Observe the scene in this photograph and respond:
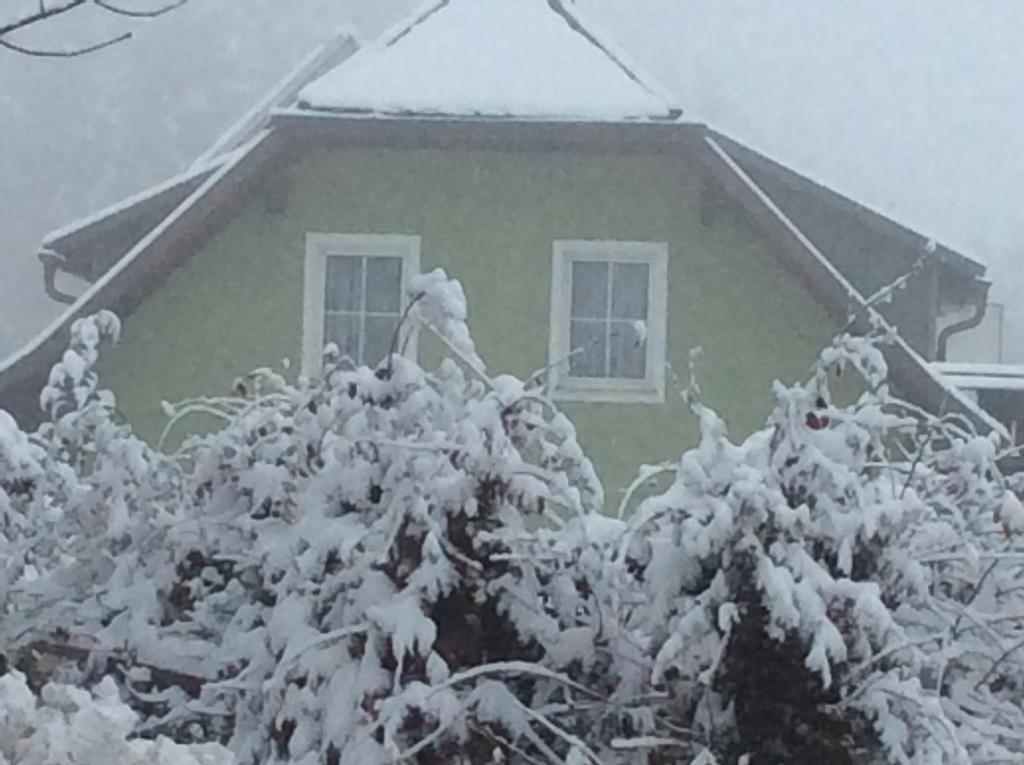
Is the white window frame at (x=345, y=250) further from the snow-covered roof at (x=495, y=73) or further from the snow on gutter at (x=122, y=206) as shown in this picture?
the snow on gutter at (x=122, y=206)

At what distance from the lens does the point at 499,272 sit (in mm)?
7520

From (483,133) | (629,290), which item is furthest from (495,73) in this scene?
(629,290)

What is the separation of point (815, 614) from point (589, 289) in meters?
5.32

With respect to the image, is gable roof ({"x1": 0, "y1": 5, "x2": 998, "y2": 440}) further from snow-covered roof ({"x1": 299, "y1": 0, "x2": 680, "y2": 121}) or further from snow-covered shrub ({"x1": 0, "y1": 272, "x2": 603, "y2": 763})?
snow-covered shrub ({"x1": 0, "y1": 272, "x2": 603, "y2": 763})

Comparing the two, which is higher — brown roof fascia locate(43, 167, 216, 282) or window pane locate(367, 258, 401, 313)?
brown roof fascia locate(43, 167, 216, 282)

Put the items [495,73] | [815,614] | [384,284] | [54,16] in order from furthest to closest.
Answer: [495,73] < [384,284] < [54,16] < [815,614]

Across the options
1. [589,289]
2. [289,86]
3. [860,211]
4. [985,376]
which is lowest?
[985,376]

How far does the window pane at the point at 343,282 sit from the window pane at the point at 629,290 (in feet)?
3.47

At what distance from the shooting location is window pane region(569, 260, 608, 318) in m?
7.49

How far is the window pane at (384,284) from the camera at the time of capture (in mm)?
7422

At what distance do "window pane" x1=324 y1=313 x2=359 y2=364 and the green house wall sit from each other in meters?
0.14

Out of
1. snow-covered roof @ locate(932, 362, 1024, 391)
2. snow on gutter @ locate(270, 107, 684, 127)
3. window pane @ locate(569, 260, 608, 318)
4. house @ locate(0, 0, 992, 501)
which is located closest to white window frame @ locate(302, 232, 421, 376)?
house @ locate(0, 0, 992, 501)

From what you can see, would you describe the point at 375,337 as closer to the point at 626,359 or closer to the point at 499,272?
the point at 499,272

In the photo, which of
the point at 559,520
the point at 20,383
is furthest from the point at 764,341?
the point at 559,520
